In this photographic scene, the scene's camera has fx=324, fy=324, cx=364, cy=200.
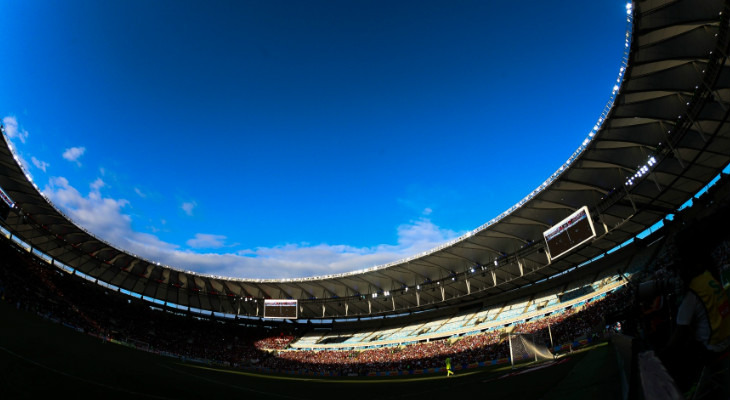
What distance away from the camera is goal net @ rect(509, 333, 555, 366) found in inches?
861

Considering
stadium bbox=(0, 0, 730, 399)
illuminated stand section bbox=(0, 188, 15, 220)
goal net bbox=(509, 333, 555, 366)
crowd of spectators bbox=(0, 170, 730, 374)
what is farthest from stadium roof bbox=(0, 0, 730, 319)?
goal net bbox=(509, 333, 555, 366)

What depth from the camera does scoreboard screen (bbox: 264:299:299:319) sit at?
4707cm

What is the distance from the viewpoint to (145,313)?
50.2 m

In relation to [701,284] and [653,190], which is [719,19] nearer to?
[653,190]

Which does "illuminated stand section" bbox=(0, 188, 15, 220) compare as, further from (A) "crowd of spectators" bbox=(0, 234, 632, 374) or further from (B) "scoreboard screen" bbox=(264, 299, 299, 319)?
(B) "scoreboard screen" bbox=(264, 299, 299, 319)

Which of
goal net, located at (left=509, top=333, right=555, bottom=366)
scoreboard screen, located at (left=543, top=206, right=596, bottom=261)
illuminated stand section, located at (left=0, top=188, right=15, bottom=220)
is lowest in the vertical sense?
goal net, located at (left=509, top=333, right=555, bottom=366)

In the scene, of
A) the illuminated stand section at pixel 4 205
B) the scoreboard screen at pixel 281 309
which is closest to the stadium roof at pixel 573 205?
the illuminated stand section at pixel 4 205

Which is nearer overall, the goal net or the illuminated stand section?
the goal net

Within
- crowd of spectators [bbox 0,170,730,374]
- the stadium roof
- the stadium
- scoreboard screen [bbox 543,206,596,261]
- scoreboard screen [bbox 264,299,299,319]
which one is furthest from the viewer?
scoreboard screen [bbox 264,299,299,319]

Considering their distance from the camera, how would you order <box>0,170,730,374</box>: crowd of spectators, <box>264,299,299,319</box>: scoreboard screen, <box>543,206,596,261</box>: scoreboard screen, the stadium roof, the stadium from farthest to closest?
<box>264,299,299,319</box>: scoreboard screen
<box>0,170,730,374</box>: crowd of spectators
<box>543,206,596,261</box>: scoreboard screen
the stadium roof
the stadium

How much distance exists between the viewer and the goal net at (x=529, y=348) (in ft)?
71.7

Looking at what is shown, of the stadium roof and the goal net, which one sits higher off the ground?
the stadium roof

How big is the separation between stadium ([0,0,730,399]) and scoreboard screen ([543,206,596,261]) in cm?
16

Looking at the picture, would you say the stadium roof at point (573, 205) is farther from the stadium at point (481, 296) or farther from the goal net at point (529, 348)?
the goal net at point (529, 348)
